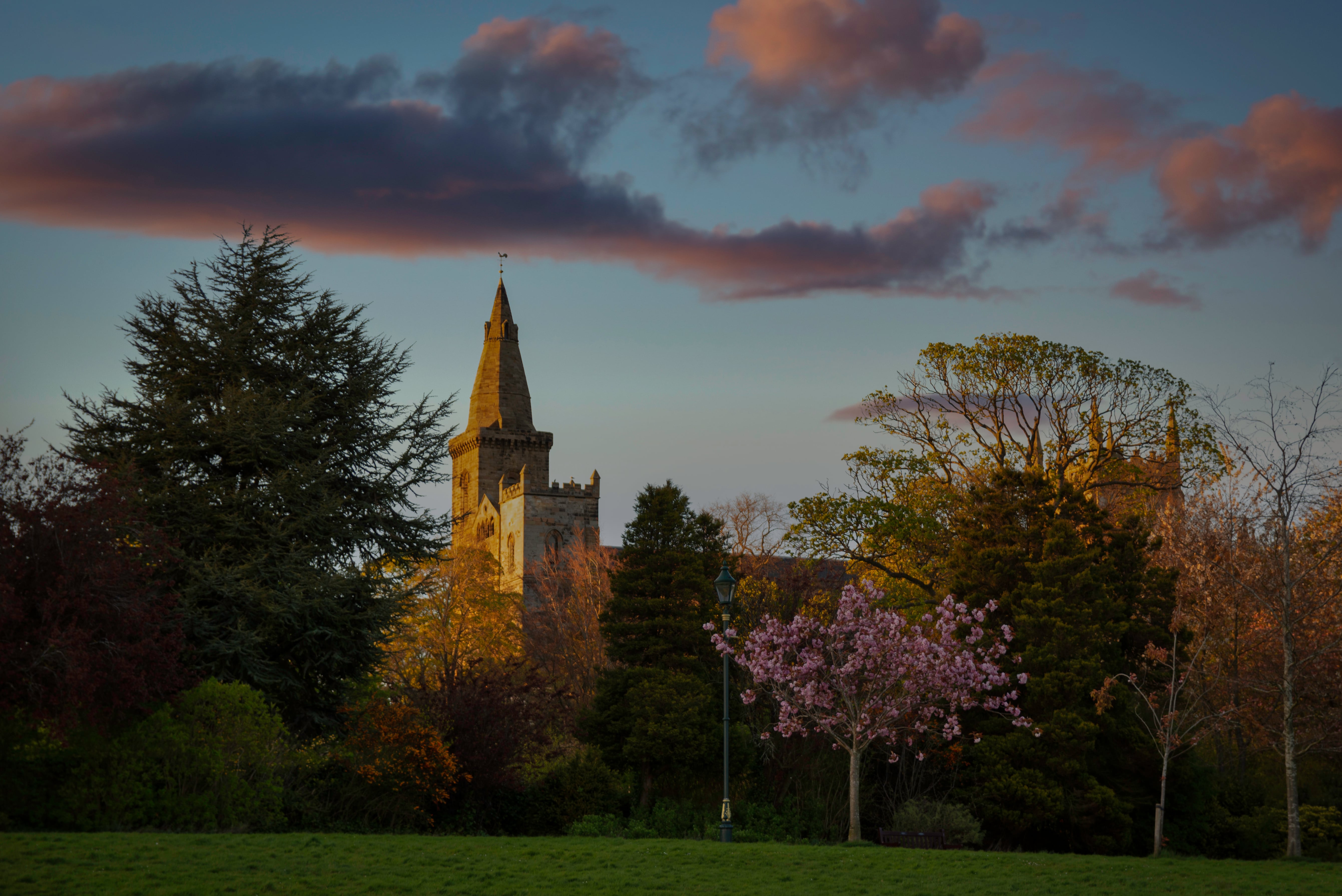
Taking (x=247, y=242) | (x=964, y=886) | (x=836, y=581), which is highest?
(x=247, y=242)

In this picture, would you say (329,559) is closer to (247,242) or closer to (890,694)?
(247,242)

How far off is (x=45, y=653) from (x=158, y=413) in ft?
35.2

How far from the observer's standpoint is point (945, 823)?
24953mm

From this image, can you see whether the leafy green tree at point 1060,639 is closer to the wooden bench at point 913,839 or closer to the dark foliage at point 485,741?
the wooden bench at point 913,839

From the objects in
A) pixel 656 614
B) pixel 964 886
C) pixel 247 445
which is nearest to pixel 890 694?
pixel 656 614

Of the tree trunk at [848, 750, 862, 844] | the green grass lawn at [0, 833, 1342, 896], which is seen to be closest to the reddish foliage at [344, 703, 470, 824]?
the green grass lawn at [0, 833, 1342, 896]

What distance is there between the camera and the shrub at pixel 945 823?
2466cm

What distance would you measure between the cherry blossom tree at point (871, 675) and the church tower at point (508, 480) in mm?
51677

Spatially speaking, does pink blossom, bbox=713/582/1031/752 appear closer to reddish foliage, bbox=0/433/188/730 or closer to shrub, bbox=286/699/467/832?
shrub, bbox=286/699/467/832

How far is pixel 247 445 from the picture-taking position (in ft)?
89.9

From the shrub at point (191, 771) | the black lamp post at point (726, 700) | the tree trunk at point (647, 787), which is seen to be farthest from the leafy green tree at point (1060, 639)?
the shrub at point (191, 771)

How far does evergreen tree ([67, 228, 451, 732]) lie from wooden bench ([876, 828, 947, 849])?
12.5 m

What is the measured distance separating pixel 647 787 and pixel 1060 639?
34.6 ft

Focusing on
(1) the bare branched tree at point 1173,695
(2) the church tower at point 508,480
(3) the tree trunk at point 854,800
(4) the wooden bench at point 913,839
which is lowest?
(4) the wooden bench at point 913,839
